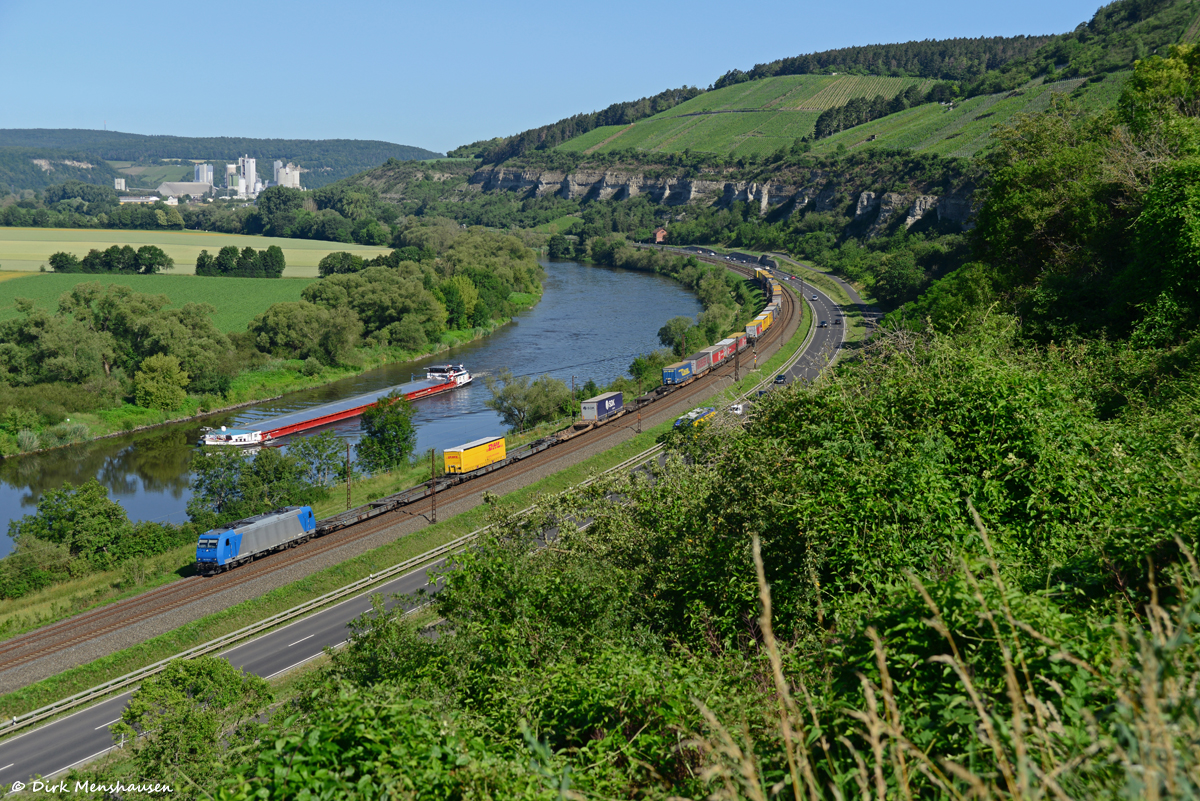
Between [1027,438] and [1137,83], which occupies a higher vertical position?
[1137,83]

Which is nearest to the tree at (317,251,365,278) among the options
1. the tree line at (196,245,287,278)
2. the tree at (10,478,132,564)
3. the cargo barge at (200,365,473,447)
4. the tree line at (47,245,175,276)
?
the tree line at (196,245,287,278)

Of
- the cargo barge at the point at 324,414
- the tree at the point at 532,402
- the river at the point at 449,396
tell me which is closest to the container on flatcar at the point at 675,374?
the river at the point at 449,396

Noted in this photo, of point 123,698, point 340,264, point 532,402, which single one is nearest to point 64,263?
point 340,264

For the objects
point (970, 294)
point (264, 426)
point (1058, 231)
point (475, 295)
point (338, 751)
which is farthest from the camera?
point (475, 295)

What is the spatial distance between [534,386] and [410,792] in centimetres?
5574

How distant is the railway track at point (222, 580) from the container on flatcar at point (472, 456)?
801 millimetres

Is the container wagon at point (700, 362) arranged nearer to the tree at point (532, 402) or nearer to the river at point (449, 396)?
the river at point (449, 396)

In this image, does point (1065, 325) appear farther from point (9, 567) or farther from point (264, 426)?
point (264, 426)

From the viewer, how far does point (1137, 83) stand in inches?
1686

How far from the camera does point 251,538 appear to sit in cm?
3494

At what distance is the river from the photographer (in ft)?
167

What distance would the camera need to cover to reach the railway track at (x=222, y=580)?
28172mm

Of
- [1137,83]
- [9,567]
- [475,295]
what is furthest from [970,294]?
[475,295]

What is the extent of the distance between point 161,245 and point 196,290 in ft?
170
